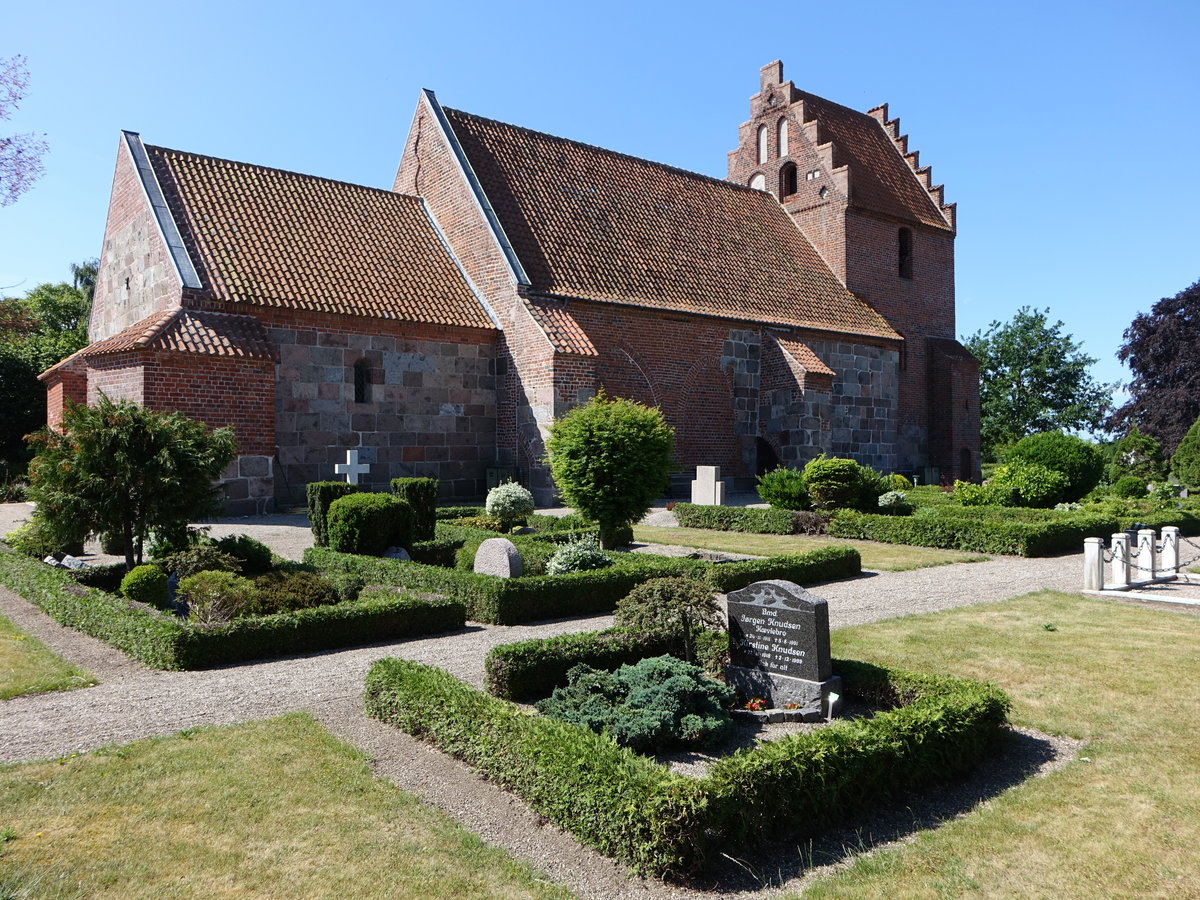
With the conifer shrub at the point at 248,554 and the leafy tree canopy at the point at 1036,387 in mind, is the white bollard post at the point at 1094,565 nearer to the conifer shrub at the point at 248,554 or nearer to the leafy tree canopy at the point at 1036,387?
Result: the conifer shrub at the point at 248,554

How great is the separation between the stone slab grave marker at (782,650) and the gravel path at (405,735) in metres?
1.12

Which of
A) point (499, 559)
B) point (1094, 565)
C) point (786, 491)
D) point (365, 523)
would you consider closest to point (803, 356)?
point (786, 491)

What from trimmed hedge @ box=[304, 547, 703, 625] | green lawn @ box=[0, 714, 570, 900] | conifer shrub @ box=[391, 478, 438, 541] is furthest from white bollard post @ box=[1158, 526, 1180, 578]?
green lawn @ box=[0, 714, 570, 900]

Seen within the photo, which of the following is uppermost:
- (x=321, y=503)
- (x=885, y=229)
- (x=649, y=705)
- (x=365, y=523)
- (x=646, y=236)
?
(x=885, y=229)

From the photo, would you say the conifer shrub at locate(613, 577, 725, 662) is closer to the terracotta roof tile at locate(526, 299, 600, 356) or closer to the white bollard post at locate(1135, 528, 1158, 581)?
the white bollard post at locate(1135, 528, 1158, 581)

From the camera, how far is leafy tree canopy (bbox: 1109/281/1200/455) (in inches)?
1405

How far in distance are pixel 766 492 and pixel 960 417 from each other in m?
13.8

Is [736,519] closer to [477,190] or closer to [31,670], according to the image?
[477,190]

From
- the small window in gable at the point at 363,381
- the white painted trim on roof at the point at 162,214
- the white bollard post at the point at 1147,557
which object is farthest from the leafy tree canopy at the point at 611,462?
the white painted trim on roof at the point at 162,214

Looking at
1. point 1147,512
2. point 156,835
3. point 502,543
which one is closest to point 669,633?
point 502,543

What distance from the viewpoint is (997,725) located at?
5.04 m

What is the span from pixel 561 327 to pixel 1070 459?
37.1 feet

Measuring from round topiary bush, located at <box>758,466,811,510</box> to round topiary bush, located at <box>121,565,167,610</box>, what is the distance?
11.3 meters

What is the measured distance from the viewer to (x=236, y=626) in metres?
6.91
